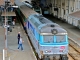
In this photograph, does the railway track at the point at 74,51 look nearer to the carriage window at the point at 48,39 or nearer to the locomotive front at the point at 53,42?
the locomotive front at the point at 53,42

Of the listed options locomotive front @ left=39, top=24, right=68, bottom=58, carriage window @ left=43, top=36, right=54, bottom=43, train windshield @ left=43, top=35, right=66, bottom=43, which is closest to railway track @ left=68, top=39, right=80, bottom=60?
locomotive front @ left=39, top=24, right=68, bottom=58

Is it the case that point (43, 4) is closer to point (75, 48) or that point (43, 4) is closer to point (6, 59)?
point (75, 48)

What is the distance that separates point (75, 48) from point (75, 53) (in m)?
2.41

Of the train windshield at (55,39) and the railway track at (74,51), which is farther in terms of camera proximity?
the railway track at (74,51)

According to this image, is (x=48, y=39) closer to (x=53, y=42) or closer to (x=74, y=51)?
(x=53, y=42)

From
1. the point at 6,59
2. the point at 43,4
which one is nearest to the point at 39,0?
the point at 43,4

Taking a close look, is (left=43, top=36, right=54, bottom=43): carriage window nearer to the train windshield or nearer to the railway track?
the train windshield

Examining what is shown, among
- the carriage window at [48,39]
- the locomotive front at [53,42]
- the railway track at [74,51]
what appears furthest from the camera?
the railway track at [74,51]

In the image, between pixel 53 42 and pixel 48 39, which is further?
pixel 48 39

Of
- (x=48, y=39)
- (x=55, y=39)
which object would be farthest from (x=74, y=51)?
(x=48, y=39)

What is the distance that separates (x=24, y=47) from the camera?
2902 cm

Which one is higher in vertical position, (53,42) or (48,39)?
(48,39)

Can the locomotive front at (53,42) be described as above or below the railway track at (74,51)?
above

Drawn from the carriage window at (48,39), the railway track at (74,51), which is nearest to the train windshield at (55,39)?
the carriage window at (48,39)
